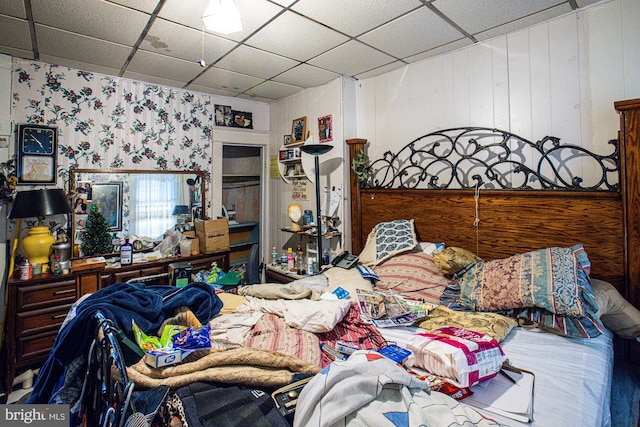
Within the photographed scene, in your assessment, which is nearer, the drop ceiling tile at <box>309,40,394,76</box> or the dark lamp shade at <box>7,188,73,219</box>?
the dark lamp shade at <box>7,188,73,219</box>

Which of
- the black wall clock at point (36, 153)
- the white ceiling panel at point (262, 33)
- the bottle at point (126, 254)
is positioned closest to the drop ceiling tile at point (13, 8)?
the white ceiling panel at point (262, 33)

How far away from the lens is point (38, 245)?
275 centimetres

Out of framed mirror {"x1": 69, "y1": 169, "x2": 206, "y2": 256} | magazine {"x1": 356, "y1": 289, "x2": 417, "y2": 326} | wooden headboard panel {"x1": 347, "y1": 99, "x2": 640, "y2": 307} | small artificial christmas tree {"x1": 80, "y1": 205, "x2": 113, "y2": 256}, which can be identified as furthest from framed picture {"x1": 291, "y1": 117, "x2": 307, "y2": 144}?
magazine {"x1": 356, "y1": 289, "x2": 417, "y2": 326}

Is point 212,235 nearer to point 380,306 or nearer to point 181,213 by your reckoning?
point 181,213

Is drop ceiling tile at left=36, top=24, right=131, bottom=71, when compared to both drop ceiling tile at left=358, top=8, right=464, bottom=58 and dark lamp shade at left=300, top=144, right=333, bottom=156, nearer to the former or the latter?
dark lamp shade at left=300, top=144, right=333, bottom=156

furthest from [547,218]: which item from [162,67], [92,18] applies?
[162,67]

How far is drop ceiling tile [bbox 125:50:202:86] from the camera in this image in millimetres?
2859

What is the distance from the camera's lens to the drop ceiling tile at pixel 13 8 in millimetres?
1996

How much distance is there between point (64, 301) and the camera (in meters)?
2.77

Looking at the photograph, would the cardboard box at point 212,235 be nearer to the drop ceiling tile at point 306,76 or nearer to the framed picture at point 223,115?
the framed picture at point 223,115

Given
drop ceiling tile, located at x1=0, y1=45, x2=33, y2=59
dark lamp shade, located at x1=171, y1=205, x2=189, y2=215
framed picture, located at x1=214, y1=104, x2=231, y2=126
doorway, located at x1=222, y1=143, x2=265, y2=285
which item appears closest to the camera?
drop ceiling tile, located at x1=0, y1=45, x2=33, y2=59

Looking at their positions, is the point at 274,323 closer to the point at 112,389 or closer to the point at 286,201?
the point at 112,389

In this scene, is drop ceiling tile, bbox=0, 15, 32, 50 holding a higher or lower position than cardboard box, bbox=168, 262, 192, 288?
higher

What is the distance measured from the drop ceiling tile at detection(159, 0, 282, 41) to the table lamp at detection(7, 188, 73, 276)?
5.68 ft
